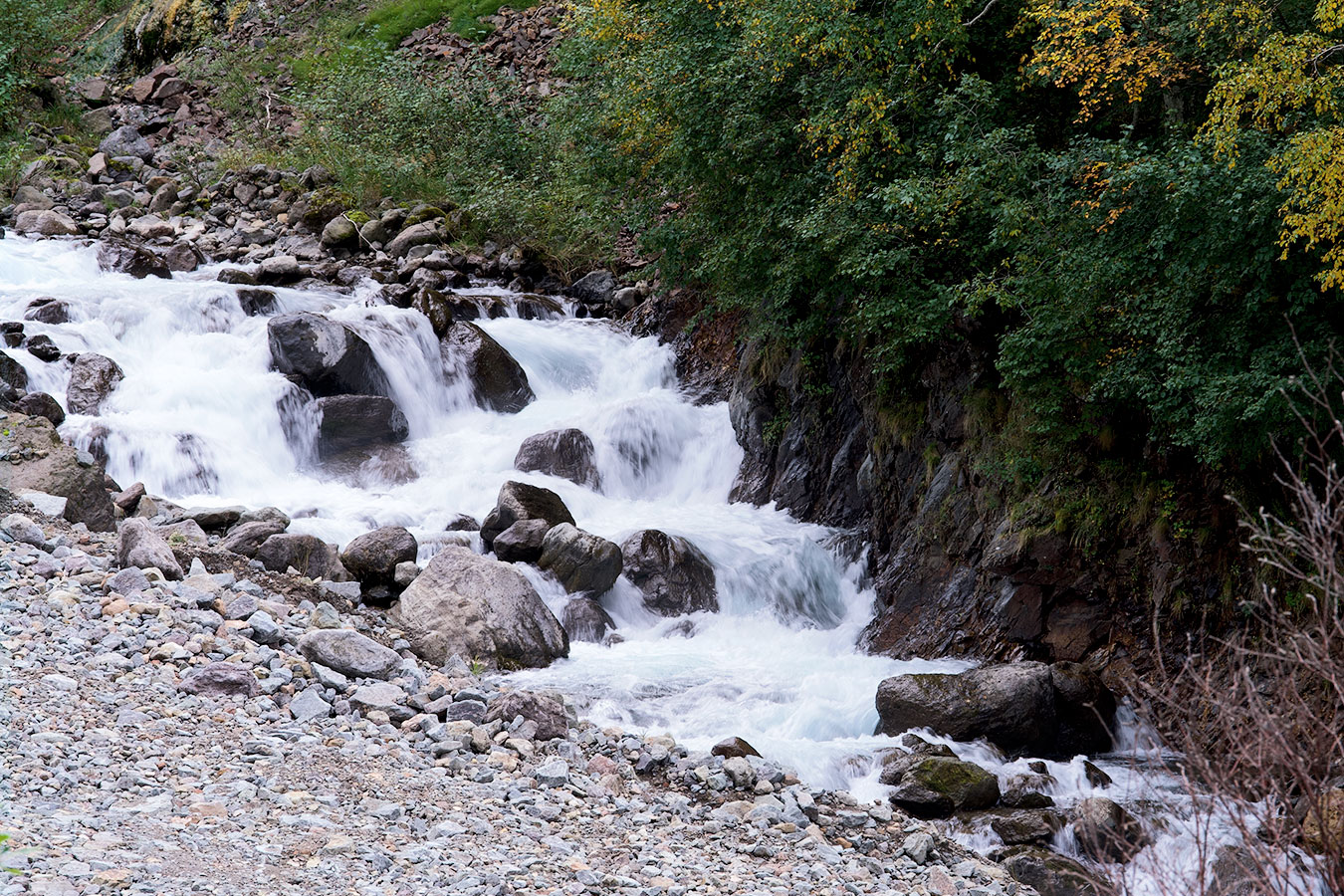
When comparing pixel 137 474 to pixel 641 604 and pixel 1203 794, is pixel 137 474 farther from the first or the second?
pixel 1203 794

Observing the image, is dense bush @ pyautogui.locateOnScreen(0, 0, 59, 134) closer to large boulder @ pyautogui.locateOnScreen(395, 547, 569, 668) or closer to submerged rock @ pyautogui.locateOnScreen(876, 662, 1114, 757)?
large boulder @ pyautogui.locateOnScreen(395, 547, 569, 668)

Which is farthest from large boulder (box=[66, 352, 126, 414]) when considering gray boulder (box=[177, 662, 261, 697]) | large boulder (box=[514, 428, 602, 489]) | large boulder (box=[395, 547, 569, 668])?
gray boulder (box=[177, 662, 261, 697])

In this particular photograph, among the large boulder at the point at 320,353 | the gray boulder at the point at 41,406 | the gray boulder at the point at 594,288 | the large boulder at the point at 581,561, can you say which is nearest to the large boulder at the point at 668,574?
the large boulder at the point at 581,561

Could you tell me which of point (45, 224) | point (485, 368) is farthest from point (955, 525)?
point (45, 224)

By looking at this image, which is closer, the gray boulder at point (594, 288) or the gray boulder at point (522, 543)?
the gray boulder at point (522, 543)

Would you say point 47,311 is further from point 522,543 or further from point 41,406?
point 522,543

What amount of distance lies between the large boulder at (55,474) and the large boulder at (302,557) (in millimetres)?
1606

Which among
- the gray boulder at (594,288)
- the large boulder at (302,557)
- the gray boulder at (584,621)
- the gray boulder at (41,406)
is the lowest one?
the gray boulder at (584,621)

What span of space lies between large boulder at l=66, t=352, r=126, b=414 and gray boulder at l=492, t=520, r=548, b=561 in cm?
629

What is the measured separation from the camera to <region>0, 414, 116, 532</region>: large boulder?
10.5 meters

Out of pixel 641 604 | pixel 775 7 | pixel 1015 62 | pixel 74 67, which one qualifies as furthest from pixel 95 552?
pixel 74 67

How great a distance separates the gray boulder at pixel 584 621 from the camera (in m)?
11.2

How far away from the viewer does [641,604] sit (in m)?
12.2

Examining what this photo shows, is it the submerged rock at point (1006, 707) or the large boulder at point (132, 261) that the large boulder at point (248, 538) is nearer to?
the submerged rock at point (1006, 707)
